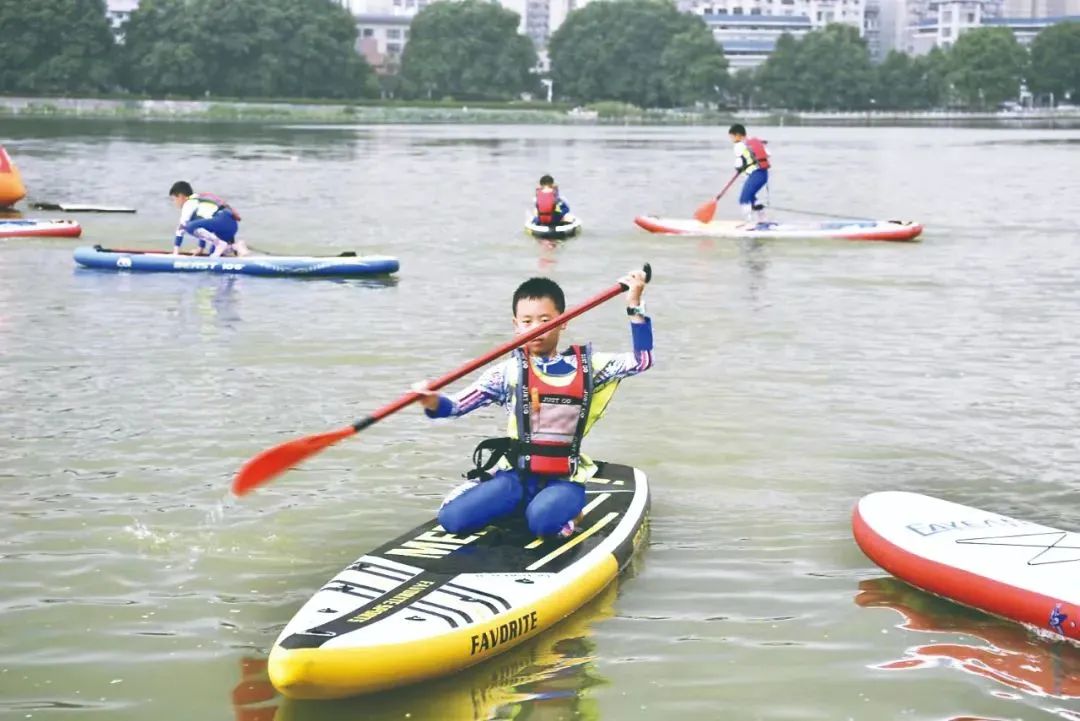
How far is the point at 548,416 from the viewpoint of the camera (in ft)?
26.2

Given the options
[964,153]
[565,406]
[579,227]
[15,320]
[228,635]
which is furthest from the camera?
[964,153]

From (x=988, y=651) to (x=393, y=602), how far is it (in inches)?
108

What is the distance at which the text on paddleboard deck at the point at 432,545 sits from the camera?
24.6 ft

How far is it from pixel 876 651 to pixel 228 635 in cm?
306

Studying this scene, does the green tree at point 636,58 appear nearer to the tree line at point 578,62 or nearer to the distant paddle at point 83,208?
the tree line at point 578,62

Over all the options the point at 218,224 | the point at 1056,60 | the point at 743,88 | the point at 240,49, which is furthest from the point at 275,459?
the point at 1056,60

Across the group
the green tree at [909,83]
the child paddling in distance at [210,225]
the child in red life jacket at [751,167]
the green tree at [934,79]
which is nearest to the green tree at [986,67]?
the green tree at [934,79]

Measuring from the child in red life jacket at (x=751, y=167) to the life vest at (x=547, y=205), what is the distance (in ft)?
9.97

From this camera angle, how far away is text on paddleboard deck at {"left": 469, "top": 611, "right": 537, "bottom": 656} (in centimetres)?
669

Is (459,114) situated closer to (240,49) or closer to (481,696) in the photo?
(240,49)

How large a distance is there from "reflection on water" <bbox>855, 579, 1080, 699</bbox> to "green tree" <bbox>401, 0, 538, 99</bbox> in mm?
151491

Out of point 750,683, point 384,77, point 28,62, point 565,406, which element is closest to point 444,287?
point 565,406

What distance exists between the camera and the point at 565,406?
7.99 metres

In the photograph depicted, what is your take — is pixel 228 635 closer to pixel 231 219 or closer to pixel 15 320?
pixel 15 320
